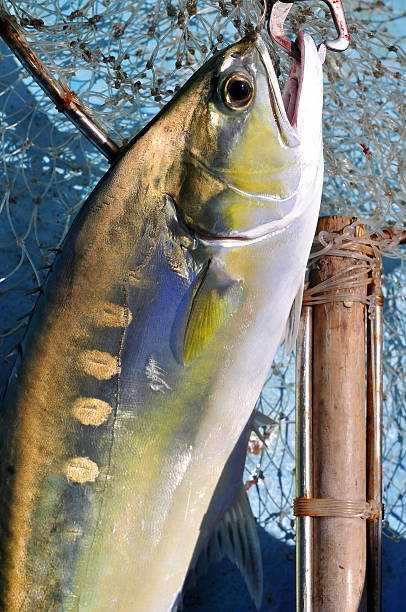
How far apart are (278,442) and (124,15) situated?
1620mm

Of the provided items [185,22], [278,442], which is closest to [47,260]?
[185,22]

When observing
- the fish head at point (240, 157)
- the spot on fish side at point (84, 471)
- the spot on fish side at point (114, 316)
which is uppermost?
the fish head at point (240, 157)

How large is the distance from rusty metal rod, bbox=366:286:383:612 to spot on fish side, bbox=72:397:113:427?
87cm

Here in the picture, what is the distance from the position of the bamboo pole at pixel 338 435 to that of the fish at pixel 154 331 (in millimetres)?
473

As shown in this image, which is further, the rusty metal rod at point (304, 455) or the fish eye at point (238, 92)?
the rusty metal rod at point (304, 455)

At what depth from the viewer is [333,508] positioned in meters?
2.04

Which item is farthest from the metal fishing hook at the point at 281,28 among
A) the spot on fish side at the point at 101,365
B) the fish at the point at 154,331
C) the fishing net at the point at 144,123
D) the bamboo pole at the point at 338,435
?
the spot on fish side at the point at 101,365

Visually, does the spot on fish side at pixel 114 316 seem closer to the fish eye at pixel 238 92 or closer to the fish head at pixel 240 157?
the fish head at pixel 240 157

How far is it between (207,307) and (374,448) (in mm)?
811

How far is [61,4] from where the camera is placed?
8.74 feet

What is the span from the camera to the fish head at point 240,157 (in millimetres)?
1628

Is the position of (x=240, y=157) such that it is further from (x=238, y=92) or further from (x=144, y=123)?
(x=144, y=123)

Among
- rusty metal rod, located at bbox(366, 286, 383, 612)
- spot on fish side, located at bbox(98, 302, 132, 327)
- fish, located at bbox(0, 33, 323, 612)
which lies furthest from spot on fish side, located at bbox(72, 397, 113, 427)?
rusty metal rod, located at bbox(366, 286, 383, 612)

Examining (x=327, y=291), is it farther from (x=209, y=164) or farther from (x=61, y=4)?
(x=61, y=4)
